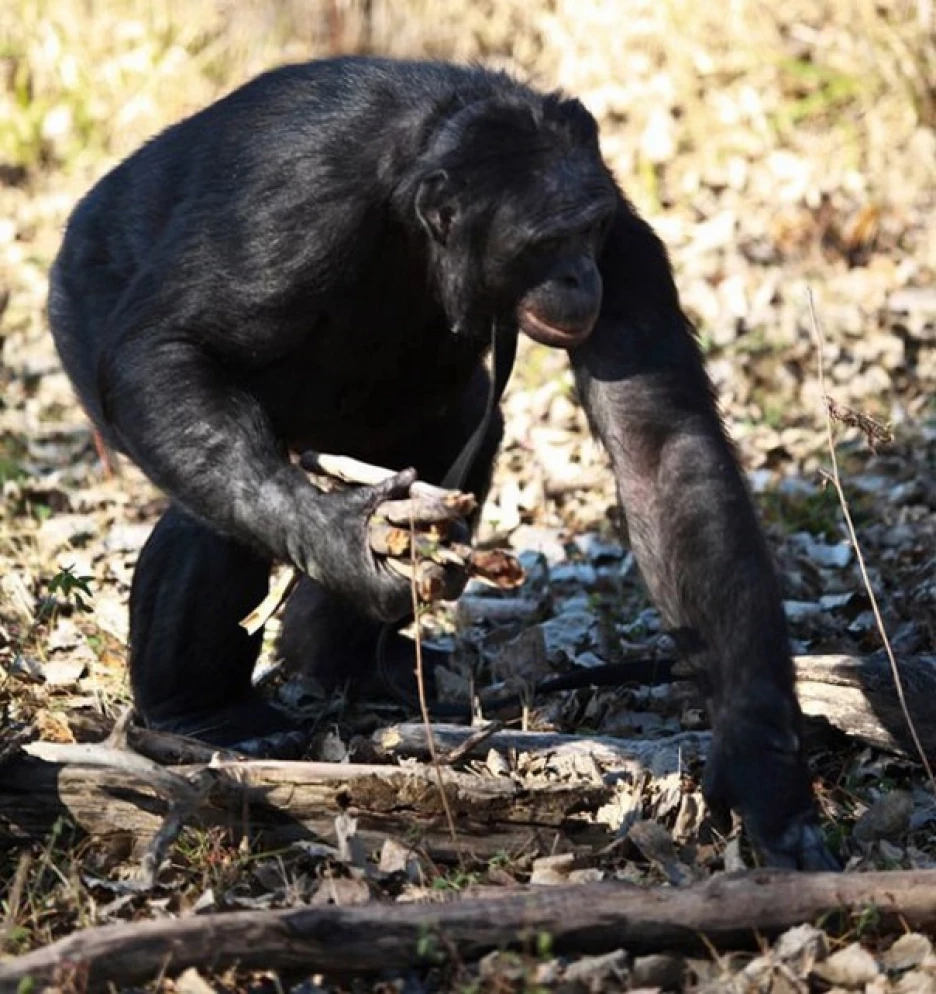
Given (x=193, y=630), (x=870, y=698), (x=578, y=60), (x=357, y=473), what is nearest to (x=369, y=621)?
(x=193, y=630)

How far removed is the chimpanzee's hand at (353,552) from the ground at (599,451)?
64 cm

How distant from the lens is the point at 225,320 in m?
5.54

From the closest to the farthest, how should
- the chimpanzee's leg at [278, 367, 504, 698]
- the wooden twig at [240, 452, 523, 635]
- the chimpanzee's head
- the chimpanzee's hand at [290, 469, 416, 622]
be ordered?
the wooden twig at [240, 452, 523, 635] < the chimpanzee's hand at [290, 469, 416, 622] < the chimpanzee's head < the chimpanzee's leg at [278, 367, 504, 698]

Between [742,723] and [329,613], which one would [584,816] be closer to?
[742,723]

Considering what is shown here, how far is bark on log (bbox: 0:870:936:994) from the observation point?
3846 mm

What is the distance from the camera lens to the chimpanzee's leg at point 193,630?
20.2 ft

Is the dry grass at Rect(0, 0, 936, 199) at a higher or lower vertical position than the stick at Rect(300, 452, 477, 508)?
higher

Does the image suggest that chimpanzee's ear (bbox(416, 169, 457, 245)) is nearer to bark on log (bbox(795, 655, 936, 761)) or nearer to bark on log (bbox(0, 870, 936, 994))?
bark on log (bbox(795, 655, 936, 761))

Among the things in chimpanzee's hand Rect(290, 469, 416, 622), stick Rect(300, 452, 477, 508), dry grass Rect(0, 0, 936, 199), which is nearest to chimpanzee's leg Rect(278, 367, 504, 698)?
stick Rect(300, 452, 477, 508)

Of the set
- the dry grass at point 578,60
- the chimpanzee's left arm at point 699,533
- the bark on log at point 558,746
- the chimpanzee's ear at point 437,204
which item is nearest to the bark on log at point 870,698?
the bark on log at point 558,746

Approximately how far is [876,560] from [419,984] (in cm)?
420

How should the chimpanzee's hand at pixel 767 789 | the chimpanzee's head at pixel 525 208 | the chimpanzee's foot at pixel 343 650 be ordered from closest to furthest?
the chimpanzee's hand at pixel 767 789, the chimpanzee's head at pixel 525 208, the chimpanzee's foot at pixel 343 650

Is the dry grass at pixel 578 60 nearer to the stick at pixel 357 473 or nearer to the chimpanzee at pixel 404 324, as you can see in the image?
the chimpanzee at pixel 404 324

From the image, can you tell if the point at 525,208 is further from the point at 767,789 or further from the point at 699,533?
the point at 767,789
